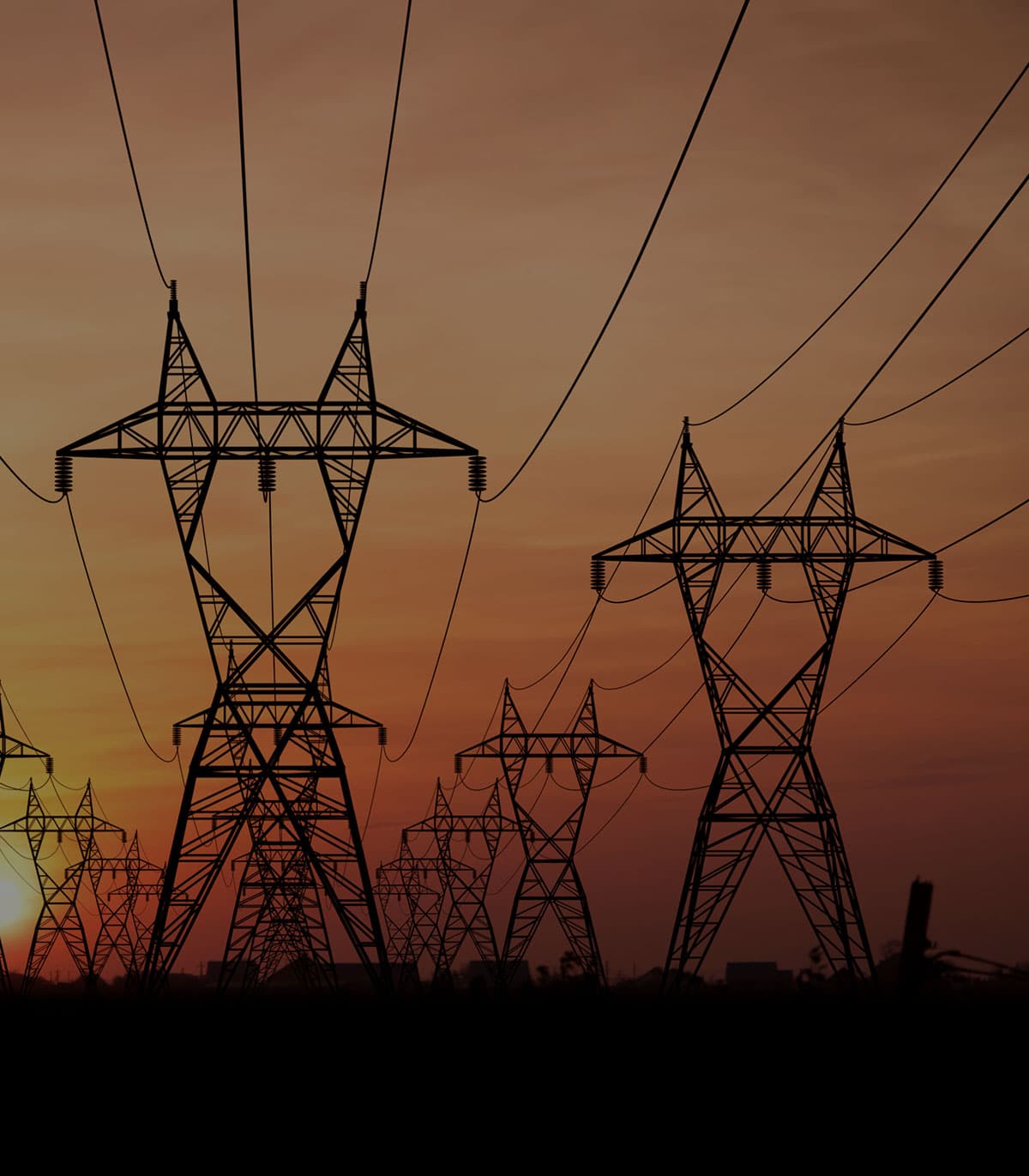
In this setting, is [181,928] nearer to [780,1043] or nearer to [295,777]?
[295,777]

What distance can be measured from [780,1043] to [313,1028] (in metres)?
7.46

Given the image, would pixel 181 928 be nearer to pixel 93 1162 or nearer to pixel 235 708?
pixel 235 708

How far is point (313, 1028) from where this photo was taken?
88.8ft

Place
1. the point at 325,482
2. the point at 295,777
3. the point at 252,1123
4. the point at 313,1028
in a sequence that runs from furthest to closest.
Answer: the point at 295,777 → the point at 325,482 → the point at 313,1028 → the point at 252,1123

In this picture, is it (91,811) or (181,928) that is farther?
(91,811)

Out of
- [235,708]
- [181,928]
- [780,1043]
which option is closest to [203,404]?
[235,708]

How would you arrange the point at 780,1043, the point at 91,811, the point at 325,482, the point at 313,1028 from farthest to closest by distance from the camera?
1. the point at 91,811
2. the point at 325,482
3. the point at 313,1028
4. the point at 780,1043

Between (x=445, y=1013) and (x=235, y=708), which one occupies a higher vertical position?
(x=235, y=708)

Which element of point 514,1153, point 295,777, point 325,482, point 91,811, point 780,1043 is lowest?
point 514,1153

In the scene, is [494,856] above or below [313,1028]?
above

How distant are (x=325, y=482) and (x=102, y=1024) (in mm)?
9273

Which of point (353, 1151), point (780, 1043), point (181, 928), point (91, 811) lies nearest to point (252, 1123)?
point (353, 1151)

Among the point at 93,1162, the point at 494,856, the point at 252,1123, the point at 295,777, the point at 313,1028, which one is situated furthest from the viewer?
the point at 494,856

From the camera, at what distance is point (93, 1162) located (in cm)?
1445
